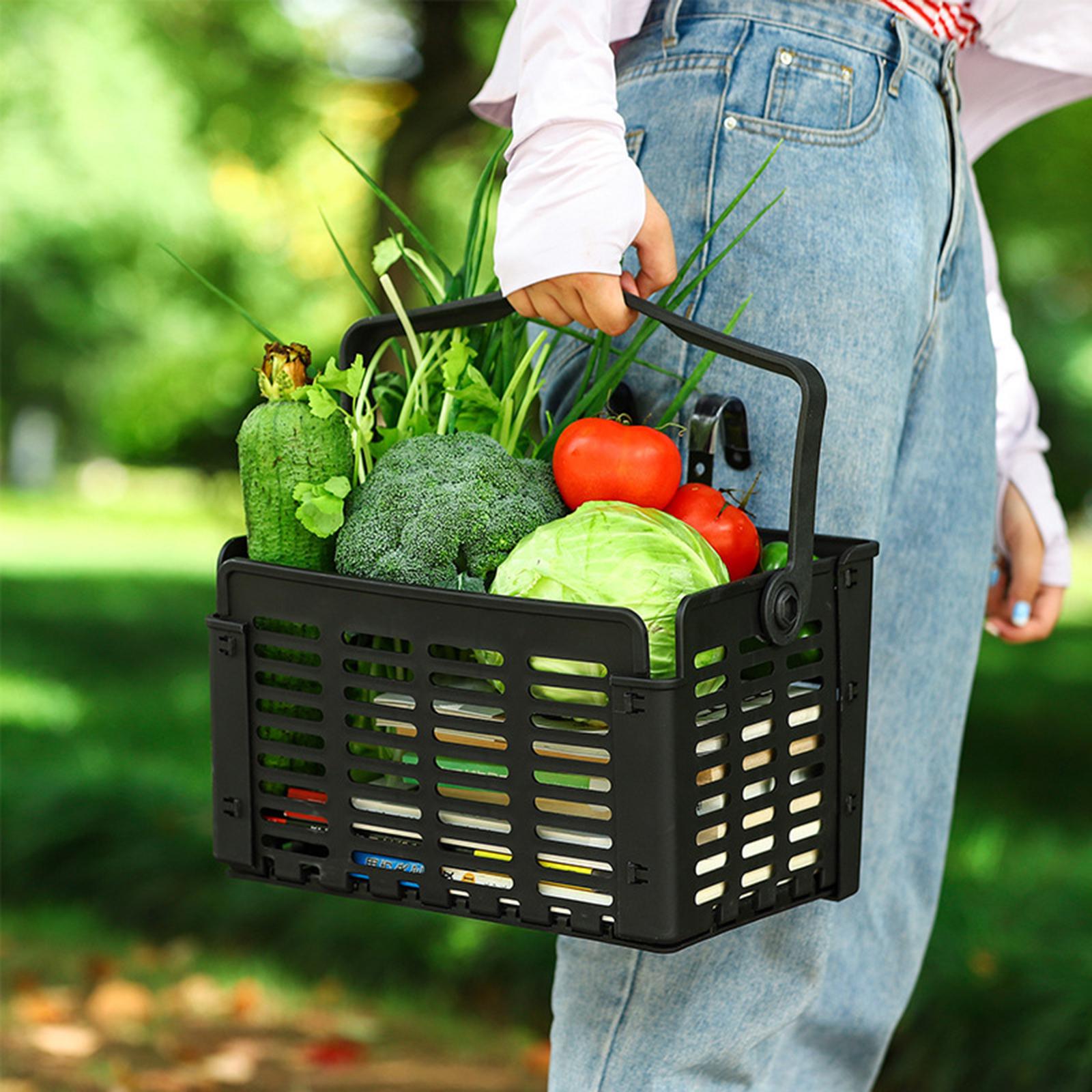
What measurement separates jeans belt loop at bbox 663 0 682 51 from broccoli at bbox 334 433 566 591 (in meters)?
0.48

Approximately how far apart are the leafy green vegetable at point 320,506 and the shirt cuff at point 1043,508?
1.01m

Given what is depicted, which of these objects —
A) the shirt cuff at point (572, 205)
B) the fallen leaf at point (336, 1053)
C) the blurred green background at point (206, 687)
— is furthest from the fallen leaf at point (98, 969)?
the shirt cuff at point (572, 205)

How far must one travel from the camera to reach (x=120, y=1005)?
123 inches

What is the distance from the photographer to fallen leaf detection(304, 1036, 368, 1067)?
294 centimetres

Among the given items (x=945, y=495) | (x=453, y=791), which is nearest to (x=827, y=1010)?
(x=945, y=495)

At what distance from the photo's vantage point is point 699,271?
1.33 m

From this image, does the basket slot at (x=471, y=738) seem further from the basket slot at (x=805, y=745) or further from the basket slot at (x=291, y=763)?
the basket slot at (x=805, y=745)

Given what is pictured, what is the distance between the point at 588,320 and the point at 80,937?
2.78 meters

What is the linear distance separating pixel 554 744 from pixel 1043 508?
103 cm

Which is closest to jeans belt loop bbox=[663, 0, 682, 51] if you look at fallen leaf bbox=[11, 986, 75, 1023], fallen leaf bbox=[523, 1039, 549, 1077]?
fallen leaf bbox=[523, 1039, 549, 1077]

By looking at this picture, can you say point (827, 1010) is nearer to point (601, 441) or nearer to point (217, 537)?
point (601, 441)

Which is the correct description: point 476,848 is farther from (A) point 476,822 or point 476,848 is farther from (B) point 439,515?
(B) point 439,515

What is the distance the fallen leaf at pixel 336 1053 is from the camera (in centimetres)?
294

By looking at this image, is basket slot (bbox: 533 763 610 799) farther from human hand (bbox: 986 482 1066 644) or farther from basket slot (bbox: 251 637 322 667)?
human hand (bbox: 986 482 1066 644)
